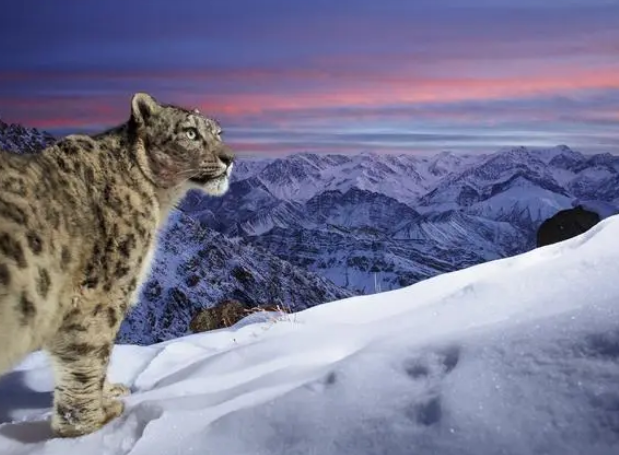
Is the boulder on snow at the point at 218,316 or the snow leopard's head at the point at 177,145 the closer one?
the snow leopard's head at the point at 177,145

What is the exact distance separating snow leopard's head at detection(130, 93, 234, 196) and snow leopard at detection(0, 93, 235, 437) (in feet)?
0.04

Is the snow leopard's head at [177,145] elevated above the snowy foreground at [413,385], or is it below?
above

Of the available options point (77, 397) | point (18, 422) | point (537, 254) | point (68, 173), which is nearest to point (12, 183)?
point (68, 173)

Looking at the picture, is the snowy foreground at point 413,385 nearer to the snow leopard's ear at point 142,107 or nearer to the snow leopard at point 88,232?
the snow leopard at point 88,232

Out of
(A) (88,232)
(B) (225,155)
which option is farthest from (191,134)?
(A) (88,232)

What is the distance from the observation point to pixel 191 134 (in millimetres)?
7699

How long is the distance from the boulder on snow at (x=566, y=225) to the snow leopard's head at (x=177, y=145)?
3354 cm

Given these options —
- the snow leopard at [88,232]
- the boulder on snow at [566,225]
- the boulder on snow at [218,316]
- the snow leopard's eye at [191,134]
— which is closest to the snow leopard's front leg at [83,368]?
the snow leopard at [88,232]

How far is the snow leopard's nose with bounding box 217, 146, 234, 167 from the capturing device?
7910 mm

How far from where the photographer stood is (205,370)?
7.61m

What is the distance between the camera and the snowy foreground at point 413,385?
405 centimetres

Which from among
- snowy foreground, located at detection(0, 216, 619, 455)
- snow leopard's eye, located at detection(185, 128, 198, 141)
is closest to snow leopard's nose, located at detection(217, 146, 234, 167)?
snow leopard's eye, located at detection(185, 128, 198, 141)

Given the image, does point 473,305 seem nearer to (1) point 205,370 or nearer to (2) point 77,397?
(1) point 205,370

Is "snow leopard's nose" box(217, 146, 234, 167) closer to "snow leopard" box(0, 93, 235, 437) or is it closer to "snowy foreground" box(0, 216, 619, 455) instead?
"snow leopard" box(0, 93, 235, 437)
